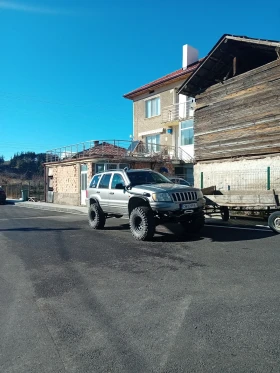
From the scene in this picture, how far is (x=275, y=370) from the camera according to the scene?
2654 millimetres

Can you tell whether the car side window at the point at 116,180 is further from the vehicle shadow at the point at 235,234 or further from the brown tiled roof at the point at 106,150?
the brown tiled roof at the point at 106,150

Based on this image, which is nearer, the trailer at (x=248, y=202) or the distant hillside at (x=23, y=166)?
the trailer at (x=248, y=202)

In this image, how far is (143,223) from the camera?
8328 mm

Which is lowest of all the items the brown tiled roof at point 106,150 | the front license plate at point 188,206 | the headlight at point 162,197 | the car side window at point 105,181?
the front license plate at point 188,206

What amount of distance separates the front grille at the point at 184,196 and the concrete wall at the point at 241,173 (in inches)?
231

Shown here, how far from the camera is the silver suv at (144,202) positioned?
8227 millimetres

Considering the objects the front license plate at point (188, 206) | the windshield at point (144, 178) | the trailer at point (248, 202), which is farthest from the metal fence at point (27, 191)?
the front license plate at point (188, 206)

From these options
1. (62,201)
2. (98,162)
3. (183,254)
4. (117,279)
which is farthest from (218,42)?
(62,201)

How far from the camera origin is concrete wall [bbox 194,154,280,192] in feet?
45.6

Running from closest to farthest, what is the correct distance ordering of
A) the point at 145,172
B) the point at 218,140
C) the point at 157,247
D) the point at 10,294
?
the point at 10,294 < the point at 157,247 < the point at 145,172 < the point at 218,140

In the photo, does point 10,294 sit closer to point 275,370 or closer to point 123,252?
point 123,252

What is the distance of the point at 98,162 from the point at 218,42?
34.2 ft

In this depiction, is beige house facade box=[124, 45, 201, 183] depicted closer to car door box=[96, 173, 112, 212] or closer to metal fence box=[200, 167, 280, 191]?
metal fence box=[200, 167, 280, 191]

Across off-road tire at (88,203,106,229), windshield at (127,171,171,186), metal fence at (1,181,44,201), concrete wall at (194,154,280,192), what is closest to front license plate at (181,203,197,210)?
windshield at (127,171,171,186)
